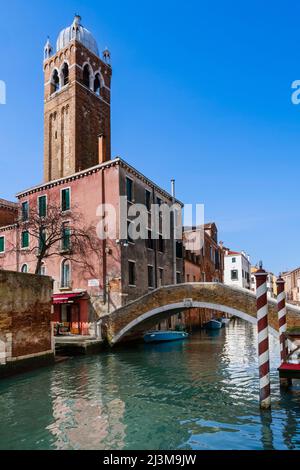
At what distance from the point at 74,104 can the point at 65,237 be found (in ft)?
26.9

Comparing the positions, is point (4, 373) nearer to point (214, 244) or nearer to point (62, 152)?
point (62, 152)

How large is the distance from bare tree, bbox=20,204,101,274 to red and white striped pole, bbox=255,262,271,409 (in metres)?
11.4

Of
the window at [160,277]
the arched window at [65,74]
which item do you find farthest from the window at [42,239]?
the arched window at [65,74]

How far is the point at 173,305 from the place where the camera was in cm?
1505

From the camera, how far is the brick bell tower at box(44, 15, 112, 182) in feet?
71.8

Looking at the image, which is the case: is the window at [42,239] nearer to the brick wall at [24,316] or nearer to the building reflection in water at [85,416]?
the brick wall at [24,316]

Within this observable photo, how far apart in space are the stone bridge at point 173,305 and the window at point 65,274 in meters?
3.56

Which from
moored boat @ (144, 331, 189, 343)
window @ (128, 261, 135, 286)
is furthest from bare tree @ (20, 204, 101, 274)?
moored boat @ (144, 331, 189, 343)

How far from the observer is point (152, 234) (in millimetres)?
20078

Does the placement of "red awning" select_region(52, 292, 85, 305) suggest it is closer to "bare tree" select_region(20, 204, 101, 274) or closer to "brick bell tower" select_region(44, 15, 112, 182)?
"bare tree" select_region(20, 204, 101, 274)

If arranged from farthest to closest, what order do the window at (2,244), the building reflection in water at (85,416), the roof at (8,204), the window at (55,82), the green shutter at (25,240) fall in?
1. the roof at (8,204)
2. the window at (55,82)
3. the window at (2,244)
4. the green shutter at (25,240)
5. the building reflection in water at (85,416)

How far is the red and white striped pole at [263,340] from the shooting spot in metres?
6.31

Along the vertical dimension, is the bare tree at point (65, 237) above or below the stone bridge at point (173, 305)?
above

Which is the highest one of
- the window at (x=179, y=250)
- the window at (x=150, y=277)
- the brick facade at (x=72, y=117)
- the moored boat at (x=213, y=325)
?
the brick facade at (x=72, y=117)
